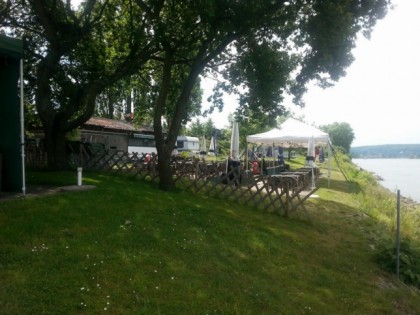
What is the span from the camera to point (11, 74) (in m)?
8.21

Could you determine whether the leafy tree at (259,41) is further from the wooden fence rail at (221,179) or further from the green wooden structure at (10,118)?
the green wooden structure at (10,118)

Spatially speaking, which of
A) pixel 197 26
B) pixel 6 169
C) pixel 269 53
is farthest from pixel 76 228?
pixel 269 53

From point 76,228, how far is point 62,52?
365 inches

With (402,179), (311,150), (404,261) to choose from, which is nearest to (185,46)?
(311,150)

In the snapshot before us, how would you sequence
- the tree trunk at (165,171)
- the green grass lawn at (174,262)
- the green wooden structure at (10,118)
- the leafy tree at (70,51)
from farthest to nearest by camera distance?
the leafy tree at (70,51) < the tree trunk at (165,171) < the green wooden structure at (10,118) < the green grass lawn at (174,262)

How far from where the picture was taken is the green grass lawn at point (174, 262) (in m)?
4.35

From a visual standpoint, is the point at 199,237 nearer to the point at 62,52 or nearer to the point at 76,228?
the point at 76,228

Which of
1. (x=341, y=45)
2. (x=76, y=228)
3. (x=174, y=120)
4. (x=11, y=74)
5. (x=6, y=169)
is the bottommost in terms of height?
(x=76, y=228)

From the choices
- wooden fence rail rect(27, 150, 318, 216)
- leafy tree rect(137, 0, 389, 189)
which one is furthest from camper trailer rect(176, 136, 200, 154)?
leafy tree rect(137, 0, 389, 189)

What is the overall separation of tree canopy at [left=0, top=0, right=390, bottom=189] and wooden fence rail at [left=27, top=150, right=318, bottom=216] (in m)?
1.92

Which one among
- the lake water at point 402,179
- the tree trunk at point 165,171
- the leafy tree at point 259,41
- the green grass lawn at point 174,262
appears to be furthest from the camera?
the lake water at point 402,179

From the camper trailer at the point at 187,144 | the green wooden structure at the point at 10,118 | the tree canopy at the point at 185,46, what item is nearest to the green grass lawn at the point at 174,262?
the green wooden structure at the point at 10,118

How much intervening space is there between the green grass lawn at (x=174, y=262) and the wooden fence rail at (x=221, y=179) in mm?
1409

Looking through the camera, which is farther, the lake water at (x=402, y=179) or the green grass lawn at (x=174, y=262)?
the lake water at (x=402, y=179)
